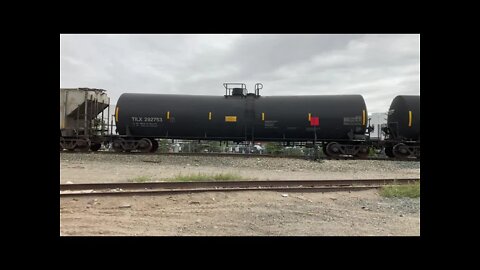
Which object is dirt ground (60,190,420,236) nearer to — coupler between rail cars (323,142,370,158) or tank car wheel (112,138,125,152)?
coupler between rail cars (323,142,370,158)

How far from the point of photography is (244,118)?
1728cm

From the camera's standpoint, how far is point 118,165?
13586mm

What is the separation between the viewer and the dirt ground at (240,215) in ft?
17.7

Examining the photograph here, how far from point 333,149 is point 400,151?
150 inches

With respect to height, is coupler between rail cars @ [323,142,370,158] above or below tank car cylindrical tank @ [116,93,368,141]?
below

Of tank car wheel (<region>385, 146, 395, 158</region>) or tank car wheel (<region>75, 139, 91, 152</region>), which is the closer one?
tank car wheel (<region>75, 139, 91, 152</region>)

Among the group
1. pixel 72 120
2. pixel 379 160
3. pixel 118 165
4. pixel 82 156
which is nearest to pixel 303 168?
pixel 379 160

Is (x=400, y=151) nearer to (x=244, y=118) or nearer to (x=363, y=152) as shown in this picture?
(x=363, y=152)

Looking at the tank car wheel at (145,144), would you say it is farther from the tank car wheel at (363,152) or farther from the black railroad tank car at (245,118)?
the tank car wheel at (363,152)

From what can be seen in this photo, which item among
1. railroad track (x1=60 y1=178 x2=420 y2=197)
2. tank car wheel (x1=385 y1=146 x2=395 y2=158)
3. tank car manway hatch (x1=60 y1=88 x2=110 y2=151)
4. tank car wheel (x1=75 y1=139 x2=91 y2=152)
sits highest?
tank car manway hatch (x1=60 y1=88 x2=110 y2=151)

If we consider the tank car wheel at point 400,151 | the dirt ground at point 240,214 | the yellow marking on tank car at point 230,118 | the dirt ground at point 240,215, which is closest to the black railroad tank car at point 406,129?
the tank car wheel at point 400,151

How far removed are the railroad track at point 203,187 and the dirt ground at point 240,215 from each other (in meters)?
0.23

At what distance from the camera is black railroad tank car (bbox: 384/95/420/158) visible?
56.1 ft

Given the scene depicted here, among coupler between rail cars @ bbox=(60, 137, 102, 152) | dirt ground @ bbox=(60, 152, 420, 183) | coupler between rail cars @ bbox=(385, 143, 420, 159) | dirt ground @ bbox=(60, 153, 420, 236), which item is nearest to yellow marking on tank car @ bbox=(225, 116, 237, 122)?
dirt ground @ bbox=(60, 152, 420, 183)
